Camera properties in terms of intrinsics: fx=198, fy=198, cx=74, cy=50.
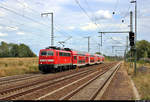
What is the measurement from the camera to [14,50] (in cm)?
11225

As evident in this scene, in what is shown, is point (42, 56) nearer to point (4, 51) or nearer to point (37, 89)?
point (37, 89)

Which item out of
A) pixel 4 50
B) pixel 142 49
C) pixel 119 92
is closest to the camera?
pixel 119 92

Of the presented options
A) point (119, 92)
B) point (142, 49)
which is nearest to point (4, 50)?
point (142, 49)

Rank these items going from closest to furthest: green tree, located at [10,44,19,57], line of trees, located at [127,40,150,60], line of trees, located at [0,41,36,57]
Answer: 1. line of trees, located at [127,40,150,60]
2. line of trees, located at [0,41,36,57]
3. green tree, located at [10,44,19,57]

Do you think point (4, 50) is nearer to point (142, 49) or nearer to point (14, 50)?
point (14, 50)

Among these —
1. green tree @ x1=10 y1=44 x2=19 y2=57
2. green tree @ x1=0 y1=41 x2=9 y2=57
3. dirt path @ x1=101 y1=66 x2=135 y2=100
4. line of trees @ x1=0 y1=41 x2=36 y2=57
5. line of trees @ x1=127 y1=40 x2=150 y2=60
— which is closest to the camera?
dirt path @ x1=101 y1=66 x2=135 y2=100

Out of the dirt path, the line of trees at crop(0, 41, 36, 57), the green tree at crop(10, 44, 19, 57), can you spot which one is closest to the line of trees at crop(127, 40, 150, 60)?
the line of trees at crop(0, 41, 36, 57)

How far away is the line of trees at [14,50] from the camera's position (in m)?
106

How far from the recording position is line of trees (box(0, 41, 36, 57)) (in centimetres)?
10612

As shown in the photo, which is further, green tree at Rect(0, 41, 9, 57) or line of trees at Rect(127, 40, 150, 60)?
green tree at Rect(0, 41, 9, 57)

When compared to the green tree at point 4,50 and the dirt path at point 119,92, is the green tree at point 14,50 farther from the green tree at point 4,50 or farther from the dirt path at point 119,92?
the dirt path at point 119,92

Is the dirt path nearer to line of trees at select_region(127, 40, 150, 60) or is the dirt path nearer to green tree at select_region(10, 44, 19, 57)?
line of trees at select_region(127, 40, 150, 60)

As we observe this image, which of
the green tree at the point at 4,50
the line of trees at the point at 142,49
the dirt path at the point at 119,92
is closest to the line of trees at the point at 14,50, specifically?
the green tree at the point at 4,50

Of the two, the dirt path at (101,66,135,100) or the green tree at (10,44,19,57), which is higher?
the green tree at (10,44,19,57)
